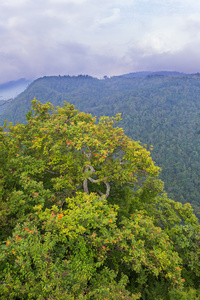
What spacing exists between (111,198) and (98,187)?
145 cm

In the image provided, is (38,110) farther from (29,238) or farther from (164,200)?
(164,200)

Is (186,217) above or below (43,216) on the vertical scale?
below

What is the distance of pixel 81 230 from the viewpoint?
248 inches

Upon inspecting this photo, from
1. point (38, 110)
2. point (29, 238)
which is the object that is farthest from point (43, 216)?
point (38, 110)

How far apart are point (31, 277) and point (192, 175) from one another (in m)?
132

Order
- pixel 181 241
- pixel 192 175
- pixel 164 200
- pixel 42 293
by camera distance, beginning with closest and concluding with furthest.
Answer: pixel 42 293
pixel 181 241
pixel 164 200
pixel 192 175

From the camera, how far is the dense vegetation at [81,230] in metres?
5.68

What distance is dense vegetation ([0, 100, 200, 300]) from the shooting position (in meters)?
5.68

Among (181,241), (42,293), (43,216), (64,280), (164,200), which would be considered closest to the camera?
(42,293)

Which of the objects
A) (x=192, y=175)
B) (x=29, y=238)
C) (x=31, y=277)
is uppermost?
(x=29, y=238)

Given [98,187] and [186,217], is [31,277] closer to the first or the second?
[98,187]

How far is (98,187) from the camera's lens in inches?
565

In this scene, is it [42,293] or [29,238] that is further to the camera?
[29,238]

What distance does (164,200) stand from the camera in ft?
52.5
